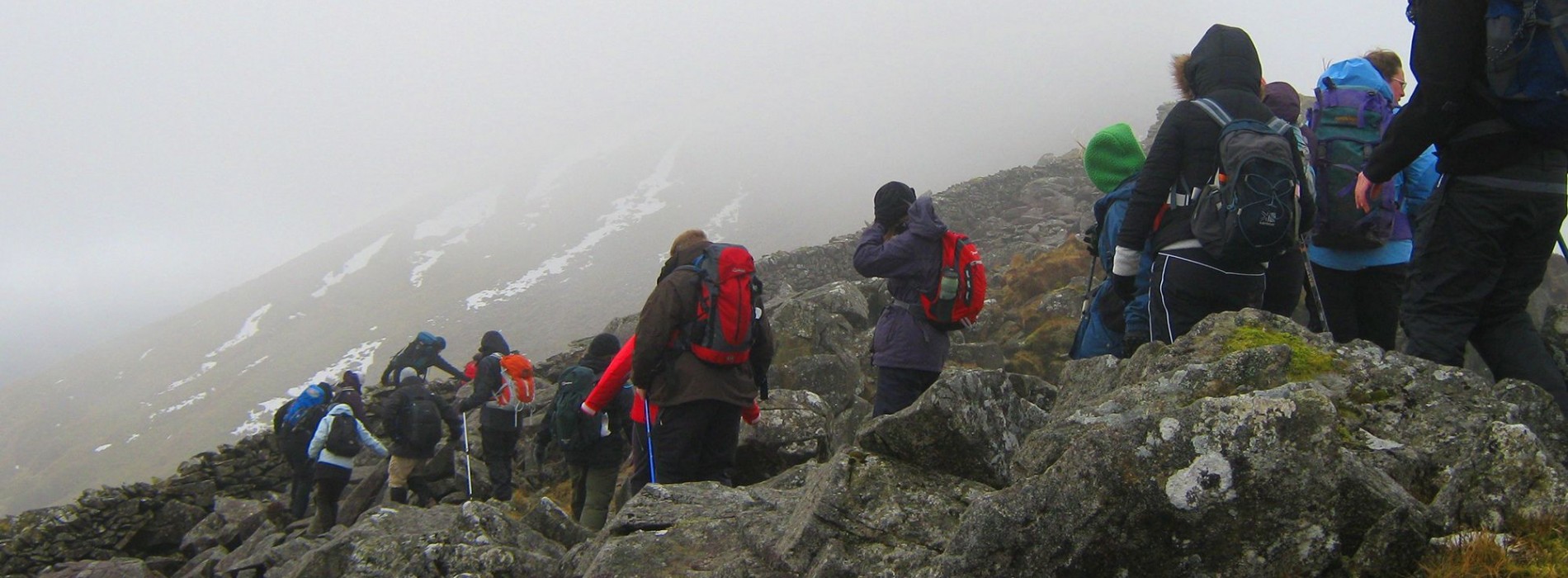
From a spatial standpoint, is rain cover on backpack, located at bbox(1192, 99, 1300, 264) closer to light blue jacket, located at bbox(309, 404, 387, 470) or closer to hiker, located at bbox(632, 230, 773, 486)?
hiker, located at bbox(632, 230, 773, 486)

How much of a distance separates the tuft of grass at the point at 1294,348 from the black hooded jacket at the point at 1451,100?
1.12 m

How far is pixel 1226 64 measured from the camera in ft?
18.7

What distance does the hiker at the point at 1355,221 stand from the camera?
6.20 meters

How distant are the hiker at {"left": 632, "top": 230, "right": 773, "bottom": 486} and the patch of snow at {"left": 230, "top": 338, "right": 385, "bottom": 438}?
7275 centimetres

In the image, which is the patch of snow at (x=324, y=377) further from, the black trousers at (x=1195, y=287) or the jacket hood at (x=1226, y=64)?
the jacket hood at (x=1226, y=64)

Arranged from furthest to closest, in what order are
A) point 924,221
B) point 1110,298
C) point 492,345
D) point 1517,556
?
point 492,345
point 924,221
point 1110,298
point 1517,556

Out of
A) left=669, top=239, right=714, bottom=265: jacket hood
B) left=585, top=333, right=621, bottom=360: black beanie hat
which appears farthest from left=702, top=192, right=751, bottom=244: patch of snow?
left=669, top=239, right=714, bottom=265: jacket hood

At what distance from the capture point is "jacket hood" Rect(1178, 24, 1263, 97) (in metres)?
5.68

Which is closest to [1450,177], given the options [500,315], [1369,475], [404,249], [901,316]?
[1369,475]

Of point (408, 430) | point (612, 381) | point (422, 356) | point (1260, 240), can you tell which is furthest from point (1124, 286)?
point (422, 356)

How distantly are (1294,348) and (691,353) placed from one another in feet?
14.8

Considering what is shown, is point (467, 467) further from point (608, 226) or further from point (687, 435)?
point (608, 226)

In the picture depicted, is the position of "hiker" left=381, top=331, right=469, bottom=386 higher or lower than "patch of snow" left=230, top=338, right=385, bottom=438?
higher

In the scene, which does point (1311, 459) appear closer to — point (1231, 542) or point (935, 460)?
point (1231, 542)
